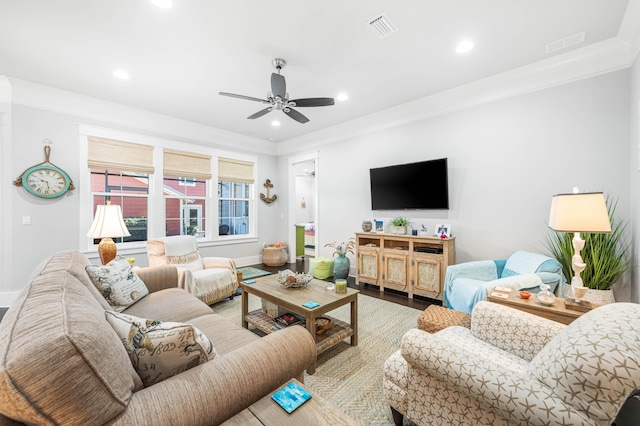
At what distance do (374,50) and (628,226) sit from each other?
3.12 m

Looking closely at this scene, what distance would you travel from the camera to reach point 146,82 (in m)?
3.44

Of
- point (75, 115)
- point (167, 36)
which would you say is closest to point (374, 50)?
point (167, 36)

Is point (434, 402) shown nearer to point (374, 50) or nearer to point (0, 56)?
point (374, 50)

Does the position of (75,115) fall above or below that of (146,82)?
below

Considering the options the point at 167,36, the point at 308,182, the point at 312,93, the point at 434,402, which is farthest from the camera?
the point at 308,182

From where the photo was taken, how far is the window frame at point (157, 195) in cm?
397

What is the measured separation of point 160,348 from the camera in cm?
102

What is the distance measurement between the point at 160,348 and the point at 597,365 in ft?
5.02

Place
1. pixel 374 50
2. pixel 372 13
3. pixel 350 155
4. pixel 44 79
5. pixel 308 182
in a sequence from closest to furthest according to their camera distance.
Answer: pixel 372 13, pixel 374 50, pixel 44 79, pixel 350 155, pixel 308 182

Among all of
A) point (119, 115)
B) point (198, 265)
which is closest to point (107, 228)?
point (198, 265)

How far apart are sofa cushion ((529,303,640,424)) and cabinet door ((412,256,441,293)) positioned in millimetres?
2552

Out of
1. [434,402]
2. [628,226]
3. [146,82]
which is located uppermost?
[146,82]

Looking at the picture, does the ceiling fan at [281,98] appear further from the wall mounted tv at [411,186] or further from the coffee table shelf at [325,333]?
the coffee table shelf at [325,333]

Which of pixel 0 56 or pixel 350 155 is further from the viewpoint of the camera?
pixel 350 155
